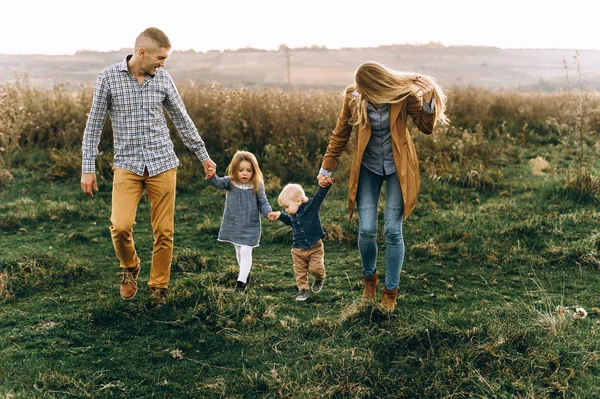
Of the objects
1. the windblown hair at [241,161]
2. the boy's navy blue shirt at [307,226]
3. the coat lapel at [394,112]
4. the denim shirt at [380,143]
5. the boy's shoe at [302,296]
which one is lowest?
the boy's shoe at [302,296]

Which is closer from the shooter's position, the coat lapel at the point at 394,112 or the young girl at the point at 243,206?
the coat lapel at the point at 394,112

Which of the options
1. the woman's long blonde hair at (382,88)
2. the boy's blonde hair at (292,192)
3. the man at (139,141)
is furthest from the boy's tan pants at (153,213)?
the woman's long blonde hair at (382,88)

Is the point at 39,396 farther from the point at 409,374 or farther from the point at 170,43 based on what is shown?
the point at 170,43

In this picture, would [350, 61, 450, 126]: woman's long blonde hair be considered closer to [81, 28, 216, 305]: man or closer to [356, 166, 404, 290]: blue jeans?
[356, 166, 404, 290]: blue jeans

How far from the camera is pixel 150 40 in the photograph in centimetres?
444

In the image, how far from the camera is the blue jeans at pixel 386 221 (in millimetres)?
4383

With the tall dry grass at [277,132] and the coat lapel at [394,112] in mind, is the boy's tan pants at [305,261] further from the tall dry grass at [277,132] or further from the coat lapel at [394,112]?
the tall dry grass at [277,132]

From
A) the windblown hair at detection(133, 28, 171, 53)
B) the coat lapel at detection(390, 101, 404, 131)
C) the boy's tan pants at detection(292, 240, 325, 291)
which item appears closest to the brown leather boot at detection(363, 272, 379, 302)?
the boy's tan pants at detection(292, 240, 325, 291)

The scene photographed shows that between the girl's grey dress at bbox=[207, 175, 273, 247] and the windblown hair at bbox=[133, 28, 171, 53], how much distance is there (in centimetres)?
124

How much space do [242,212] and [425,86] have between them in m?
1.91

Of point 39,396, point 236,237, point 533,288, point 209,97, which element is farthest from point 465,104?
point 39,396

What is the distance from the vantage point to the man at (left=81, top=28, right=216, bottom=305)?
4.51 meters

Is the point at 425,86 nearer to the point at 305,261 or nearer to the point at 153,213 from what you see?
the point at 305,261

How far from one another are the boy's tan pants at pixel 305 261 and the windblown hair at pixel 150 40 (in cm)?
203
